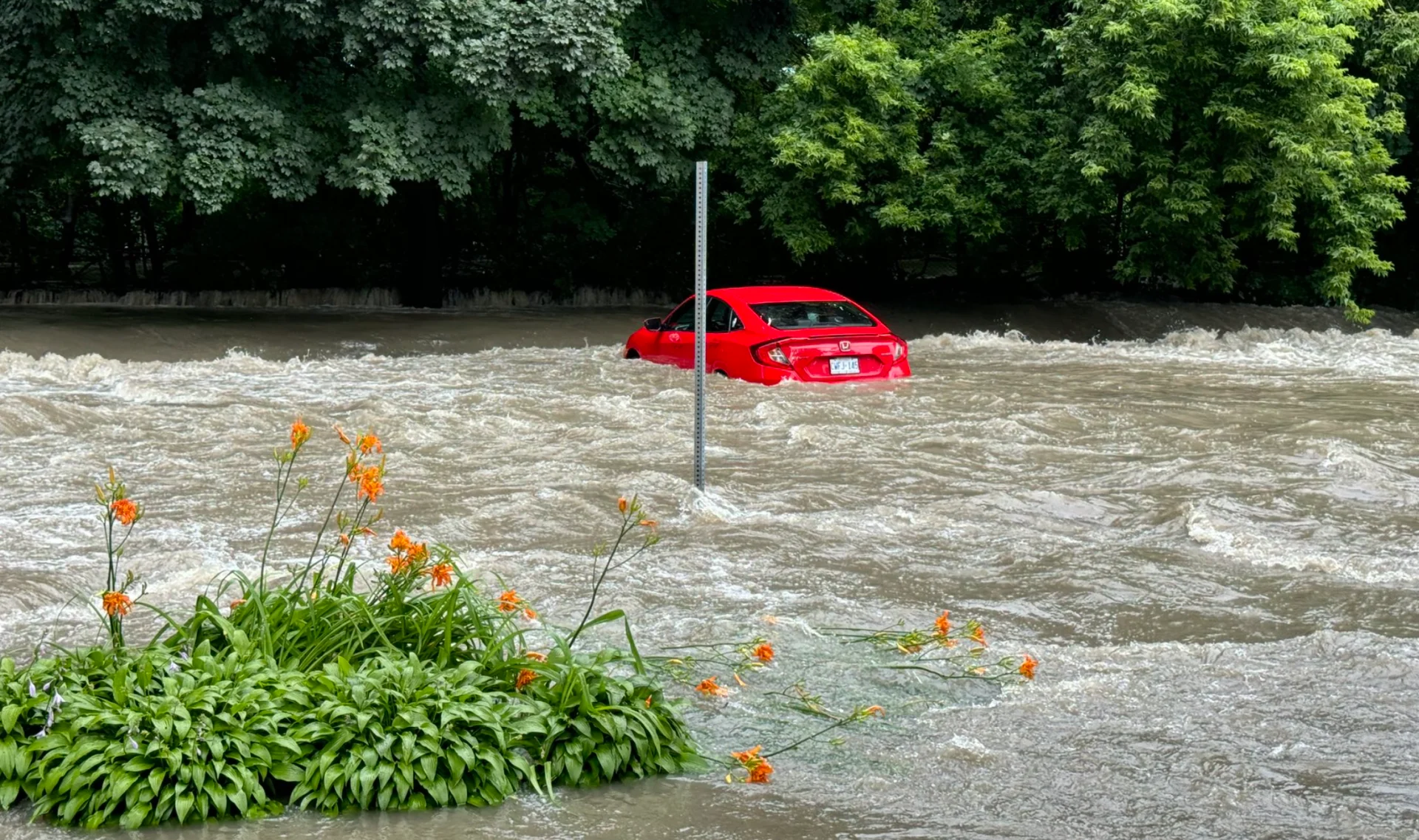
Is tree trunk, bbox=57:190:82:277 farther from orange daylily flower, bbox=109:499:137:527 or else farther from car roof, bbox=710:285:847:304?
orange daylily flower, bbox=109:499:137:527

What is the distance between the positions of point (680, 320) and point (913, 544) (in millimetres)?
8693

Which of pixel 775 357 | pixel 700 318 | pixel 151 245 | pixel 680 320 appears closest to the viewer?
pixel 700 318

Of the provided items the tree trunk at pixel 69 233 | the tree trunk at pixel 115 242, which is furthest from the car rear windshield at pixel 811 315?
the tree trunk at pixel 69 233

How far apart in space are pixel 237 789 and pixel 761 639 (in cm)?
197

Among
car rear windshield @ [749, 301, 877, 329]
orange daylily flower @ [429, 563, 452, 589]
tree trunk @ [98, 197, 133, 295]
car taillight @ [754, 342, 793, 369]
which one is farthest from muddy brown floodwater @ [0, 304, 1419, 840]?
tree trunk @ [98, 197, 133, 295]

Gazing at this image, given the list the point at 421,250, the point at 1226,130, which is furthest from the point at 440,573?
the point at 421,250

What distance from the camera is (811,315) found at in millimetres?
15859

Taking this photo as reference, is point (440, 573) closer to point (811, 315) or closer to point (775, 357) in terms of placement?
point (775, 357)

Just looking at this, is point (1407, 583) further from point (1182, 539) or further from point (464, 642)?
point (464, 642)

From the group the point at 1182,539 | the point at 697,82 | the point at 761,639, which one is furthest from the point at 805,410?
the point at 697,82

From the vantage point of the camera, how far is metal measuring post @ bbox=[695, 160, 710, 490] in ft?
29.1

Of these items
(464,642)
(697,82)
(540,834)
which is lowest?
(540,834)

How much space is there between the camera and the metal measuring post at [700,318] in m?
8.86

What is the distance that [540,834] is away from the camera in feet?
14.7
